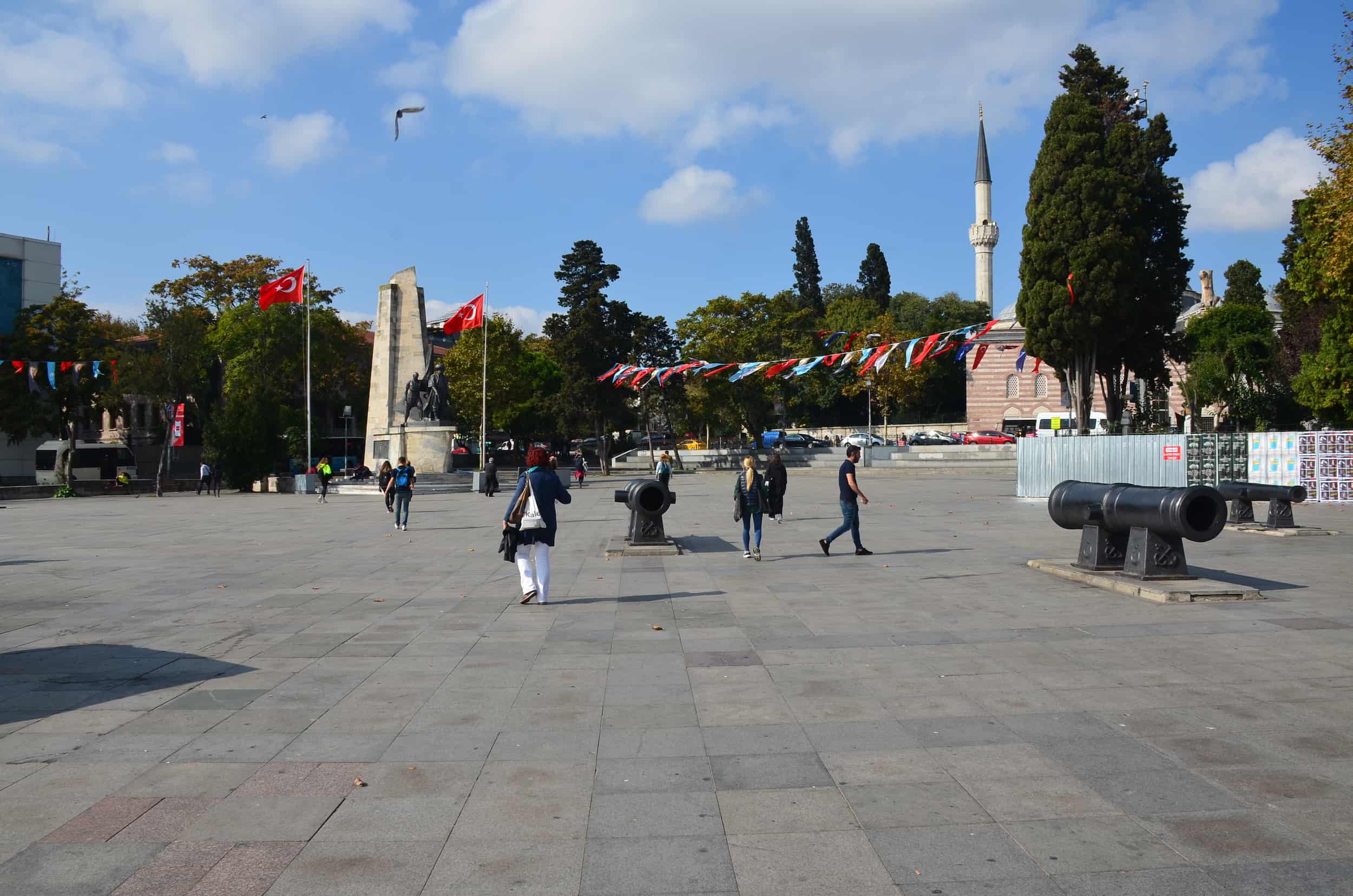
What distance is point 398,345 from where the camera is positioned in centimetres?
4416

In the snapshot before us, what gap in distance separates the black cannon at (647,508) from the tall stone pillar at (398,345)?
29999mm

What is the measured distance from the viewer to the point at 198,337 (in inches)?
2222

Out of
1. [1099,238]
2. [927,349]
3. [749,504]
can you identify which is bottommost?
[749,504]

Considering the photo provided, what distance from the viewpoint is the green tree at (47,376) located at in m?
43.8

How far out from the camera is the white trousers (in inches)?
414

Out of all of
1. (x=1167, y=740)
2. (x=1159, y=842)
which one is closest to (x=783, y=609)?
(x=1167, y=740)

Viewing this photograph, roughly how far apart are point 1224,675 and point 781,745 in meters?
3.47

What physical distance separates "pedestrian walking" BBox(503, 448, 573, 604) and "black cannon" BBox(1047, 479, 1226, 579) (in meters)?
5.74

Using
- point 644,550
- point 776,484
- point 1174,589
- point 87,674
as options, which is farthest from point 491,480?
point 87,674

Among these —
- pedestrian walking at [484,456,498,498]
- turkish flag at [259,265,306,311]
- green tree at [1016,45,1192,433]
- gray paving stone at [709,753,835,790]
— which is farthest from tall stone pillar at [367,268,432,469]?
gray paving stone at [709,753,835,790]

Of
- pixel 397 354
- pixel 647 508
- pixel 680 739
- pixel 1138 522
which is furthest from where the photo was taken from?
pixel 397 354

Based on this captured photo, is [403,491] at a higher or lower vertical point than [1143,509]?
lower

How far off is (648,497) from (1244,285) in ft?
214

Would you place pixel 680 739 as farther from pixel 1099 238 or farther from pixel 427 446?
pixel 427 446
